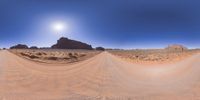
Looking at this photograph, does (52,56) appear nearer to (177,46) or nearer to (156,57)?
(156,57)

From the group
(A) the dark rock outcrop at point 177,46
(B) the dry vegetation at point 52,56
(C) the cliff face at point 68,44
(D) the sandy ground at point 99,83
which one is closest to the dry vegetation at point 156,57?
(A) the dark rock outcrop at point 177,46

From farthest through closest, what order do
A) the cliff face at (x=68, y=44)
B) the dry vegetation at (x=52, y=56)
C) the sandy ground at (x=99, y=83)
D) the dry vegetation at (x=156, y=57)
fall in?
the cliff face at (x=68, y=44) → the dry vegetation at (x=156, y=57) → the dry vegetation at (x=52, y=56) → the sandy ground at (x=99, y=83)

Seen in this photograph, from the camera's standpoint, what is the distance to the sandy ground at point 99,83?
536 centimetres

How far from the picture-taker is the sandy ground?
5.36 m

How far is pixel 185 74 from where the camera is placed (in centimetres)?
751

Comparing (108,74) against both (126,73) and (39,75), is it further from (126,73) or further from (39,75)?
(39,75)

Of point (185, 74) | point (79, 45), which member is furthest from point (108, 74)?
point (79, 45)

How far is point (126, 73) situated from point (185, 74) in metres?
1.53

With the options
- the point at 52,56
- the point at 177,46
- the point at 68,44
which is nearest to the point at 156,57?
Result: the point at 177,46

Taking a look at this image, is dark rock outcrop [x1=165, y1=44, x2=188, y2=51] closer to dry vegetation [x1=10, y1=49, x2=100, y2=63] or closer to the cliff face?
dry vegetation [x1=10, y1=49, x2=100, y2=63]

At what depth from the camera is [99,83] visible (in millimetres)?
6195

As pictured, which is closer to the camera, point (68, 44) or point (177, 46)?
point (177, 46)

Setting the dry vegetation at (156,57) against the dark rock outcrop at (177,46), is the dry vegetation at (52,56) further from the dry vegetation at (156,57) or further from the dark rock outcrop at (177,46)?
the dark rock outcrop at (177,46)

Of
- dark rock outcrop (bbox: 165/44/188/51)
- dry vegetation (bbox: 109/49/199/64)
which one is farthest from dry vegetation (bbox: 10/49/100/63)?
dark rock outcrop (bbox: 165/44/188/51)
